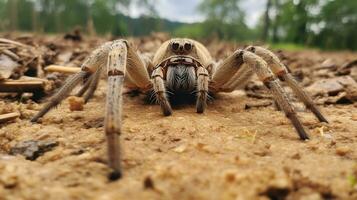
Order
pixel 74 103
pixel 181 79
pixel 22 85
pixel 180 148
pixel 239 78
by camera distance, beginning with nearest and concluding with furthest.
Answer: pixel 180 148
pixel 74 103
pixel 181 79
pixel 22 85
pixel 239 78

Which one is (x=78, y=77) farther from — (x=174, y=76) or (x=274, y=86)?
(x=274, y=86)

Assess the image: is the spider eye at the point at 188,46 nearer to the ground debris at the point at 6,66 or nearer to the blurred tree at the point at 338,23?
the ground debris at the point at 6,66

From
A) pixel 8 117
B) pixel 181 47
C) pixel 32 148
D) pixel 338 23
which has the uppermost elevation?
pixel 338 23

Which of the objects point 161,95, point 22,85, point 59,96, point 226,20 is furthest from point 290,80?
point 226,20

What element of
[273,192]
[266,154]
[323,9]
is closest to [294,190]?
[273,192]

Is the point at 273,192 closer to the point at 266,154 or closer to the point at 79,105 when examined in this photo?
the point at 266,154

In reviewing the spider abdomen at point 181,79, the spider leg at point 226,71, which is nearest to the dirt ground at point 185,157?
the spider abdomen at point 181,79

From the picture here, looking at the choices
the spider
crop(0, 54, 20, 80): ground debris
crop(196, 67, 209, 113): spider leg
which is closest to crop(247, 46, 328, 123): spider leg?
the spider
